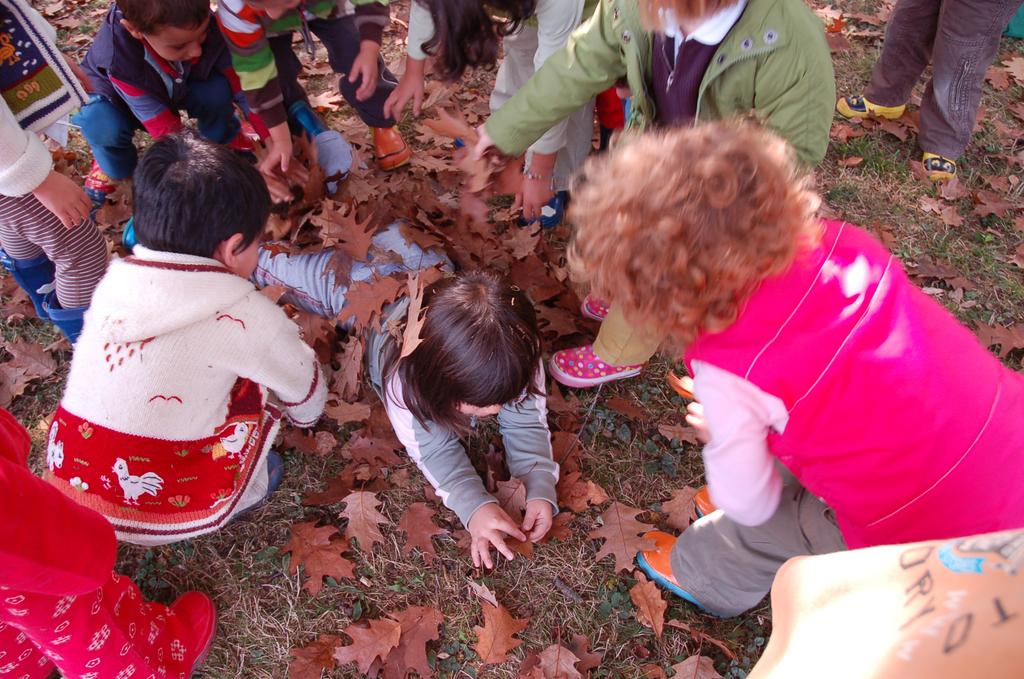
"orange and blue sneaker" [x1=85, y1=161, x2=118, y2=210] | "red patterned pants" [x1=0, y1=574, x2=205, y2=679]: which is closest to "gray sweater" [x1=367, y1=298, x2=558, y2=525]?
"red patterned pants" [x1=0, y1=574, x2=205, y2=679]

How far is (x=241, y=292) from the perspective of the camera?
194cm

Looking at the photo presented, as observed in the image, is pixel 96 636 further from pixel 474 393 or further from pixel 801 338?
pixel 801 338

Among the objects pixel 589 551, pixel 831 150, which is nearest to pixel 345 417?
pixel 589 551

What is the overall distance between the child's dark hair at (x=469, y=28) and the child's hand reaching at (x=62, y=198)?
4.51 feet

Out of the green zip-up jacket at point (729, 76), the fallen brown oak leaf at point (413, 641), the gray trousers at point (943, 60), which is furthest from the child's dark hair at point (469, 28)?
the gray trousers at point (943, 60)

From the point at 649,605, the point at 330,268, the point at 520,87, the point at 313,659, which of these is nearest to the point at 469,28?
the point at 520,87

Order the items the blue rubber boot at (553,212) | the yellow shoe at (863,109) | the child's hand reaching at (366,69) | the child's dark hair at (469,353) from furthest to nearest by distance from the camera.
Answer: the yellow shoe at (863,109) < the blue rubber boot at (553,212) < the child's hand reaching at (366,69) < the child's dark hair at (469,353)

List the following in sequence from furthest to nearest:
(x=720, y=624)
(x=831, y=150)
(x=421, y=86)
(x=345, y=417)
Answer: (x=831, y=150)
(x=421, y=86)
(x=345, y=417)
(x=720, y=624)

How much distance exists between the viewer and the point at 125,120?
2990 millimetres

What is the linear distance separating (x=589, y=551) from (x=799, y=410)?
1.25m

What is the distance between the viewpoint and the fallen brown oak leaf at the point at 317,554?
228cm

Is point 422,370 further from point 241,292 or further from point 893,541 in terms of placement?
point 893,541

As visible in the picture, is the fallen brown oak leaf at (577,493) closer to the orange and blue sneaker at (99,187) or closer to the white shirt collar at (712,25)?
the white shirt collar at (712,25)

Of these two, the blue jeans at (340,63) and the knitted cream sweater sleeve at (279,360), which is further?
the blue jeans at (340,63)
